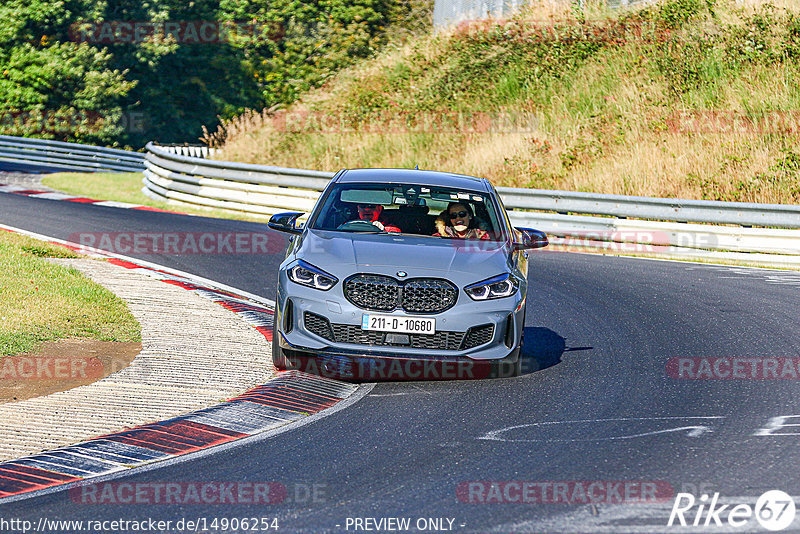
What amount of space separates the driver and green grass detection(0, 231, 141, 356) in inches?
93.0

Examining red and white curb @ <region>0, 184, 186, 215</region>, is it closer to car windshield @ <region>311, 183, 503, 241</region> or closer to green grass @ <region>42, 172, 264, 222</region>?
green grass @ <region>42, 172, 264, 222</region>

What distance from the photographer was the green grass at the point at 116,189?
22.2 meters

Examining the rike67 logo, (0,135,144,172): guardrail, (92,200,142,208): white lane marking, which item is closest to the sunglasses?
the rike67 logo

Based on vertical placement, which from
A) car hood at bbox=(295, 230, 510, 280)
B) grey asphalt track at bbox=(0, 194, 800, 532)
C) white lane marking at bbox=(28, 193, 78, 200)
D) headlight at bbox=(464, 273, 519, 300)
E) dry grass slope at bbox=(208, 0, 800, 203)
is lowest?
grey asphalt track at bbox=(0, 194, 800, 532)

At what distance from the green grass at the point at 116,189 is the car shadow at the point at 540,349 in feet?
37.2

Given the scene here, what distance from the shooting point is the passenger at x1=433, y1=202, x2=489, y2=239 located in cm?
951

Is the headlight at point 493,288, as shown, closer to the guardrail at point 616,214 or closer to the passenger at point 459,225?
the passenger at point 459,225

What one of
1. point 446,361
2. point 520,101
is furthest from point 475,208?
point 520,101

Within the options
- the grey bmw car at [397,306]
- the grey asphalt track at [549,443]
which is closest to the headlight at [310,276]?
the grey bmw car at [397,306]

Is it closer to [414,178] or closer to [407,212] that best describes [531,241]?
[407,212]

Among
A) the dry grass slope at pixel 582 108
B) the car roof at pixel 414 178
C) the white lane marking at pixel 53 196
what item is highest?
the dry grass slope at pixel 582 108

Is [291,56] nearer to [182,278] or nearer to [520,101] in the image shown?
[520,101]

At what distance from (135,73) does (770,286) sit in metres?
39.4

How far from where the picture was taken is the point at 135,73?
160 ft
